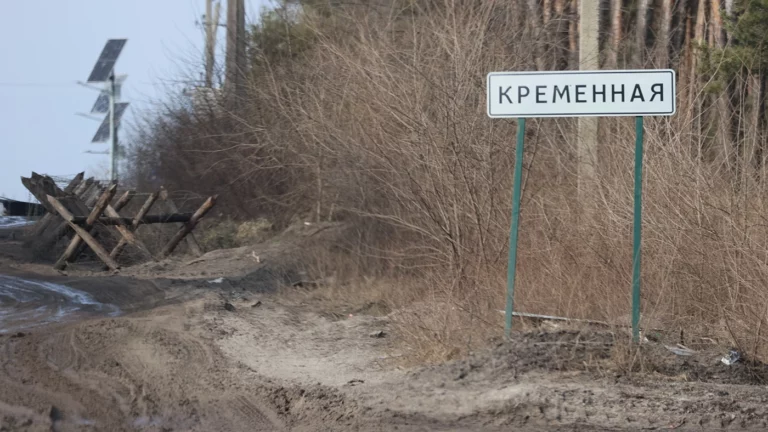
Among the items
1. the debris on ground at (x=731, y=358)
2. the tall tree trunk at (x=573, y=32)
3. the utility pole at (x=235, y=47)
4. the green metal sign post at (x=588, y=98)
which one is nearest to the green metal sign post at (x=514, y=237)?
the green metal sign post at (x=588, y=98)

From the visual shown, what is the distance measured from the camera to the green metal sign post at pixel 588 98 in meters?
8.20

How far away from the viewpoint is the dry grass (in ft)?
30.9

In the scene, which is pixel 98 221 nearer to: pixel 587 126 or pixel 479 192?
pixel 479 192

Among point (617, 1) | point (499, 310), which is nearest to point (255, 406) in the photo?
point (499, 310)

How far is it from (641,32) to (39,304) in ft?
36.2

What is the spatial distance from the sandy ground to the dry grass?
2.15 feet

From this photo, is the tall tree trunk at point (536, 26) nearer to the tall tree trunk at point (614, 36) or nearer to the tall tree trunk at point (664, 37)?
the tall tree trunk at point (614, 36)

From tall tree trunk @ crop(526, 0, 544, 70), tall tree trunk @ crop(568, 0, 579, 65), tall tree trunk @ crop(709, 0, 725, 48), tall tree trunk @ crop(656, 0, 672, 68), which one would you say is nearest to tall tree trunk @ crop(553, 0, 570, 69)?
tall tree trunk @ crop(568, 0, 579, 65)

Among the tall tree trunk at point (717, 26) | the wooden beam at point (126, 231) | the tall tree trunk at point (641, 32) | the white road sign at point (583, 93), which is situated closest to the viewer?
the white road sign at point (583, 93)

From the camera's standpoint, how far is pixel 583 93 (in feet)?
27.3

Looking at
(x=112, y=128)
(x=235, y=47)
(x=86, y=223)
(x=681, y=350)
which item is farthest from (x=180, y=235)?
(x=112, y=128)

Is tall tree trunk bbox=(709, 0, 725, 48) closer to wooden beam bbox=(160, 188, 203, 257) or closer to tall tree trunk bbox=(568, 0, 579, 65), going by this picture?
tall tree trunk bbox=(568, 0, 579, 65)

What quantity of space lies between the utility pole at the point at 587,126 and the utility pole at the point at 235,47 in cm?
930

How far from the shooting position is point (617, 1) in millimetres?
17469
